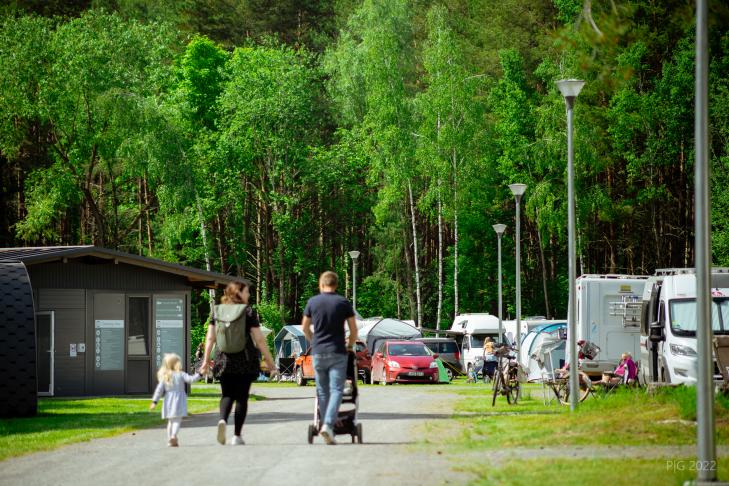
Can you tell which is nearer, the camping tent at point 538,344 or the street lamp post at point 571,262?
the street lamp post at point 571,262

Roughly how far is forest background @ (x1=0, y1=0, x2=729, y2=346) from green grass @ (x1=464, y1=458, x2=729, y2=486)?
3653 centimetres

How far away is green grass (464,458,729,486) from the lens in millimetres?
10234

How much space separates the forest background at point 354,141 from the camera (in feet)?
171

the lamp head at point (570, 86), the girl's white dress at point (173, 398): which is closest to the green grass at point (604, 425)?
the girl's white dress at point (173, 398)

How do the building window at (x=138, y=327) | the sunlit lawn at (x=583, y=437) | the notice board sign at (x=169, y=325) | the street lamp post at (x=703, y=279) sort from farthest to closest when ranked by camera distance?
the notice board sign at (x=169, y=325)
the building window at (x=138, y=327)
the sunlit lawn at (x=583, y=437)
the street lamp post at (x=703, y=279)

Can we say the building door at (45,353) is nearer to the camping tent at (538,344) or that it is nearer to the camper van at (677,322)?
the camping tent at (538,344)

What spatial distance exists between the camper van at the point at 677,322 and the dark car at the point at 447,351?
23.1 meters

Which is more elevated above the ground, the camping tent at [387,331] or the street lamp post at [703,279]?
the street lamp post at [703,279]

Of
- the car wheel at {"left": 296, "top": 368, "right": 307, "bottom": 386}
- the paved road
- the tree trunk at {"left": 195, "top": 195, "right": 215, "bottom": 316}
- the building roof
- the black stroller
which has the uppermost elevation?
the tree trunk at {"left": 195, "top": 195, "right": 215, "bottom": 316}

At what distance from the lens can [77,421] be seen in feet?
67.1

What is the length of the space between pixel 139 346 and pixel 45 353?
95.6 inches

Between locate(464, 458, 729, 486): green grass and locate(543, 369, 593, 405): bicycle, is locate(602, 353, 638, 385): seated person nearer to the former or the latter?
locate(543, 369, 593, 405): bicycle

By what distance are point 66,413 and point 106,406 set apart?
256 centimetres

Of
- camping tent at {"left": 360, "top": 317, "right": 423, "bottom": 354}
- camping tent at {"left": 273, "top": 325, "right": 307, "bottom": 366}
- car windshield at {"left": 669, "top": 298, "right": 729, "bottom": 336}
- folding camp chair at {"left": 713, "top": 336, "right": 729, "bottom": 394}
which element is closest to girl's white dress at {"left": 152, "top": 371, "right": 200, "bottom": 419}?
folding camp chair at {"left": 713, "top": 336, "right": 729, "bottom": 394}
